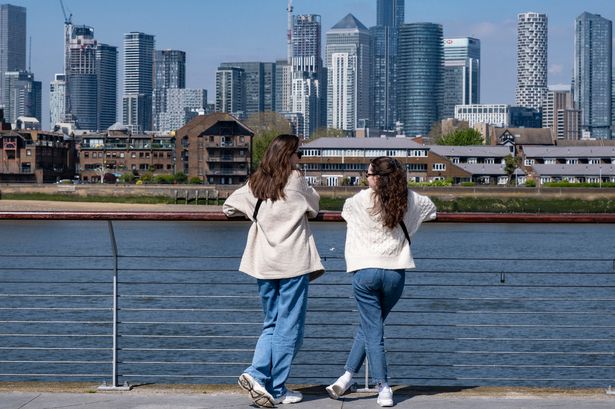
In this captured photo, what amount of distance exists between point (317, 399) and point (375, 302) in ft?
2.70

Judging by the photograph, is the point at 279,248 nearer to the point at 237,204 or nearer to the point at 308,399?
the point at 237,204

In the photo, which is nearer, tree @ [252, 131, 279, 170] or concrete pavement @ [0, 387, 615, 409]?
concrete pavement @ [0, 387, 615, 409]

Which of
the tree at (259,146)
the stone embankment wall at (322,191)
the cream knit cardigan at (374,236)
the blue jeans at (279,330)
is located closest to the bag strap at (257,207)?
the blue jeans at (279,330)

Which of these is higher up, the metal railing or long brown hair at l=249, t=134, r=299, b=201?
A: long brown hair at l=249, t=134, r=299, b=201

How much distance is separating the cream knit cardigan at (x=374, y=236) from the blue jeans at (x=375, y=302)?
0.23ft


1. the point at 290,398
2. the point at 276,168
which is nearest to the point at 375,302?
the point at 290,398

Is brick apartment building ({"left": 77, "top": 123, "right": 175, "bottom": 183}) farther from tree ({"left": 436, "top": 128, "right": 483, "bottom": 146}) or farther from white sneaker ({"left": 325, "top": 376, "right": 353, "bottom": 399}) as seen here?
white sneaker ({"left": 325, "top": 376, "right": 353, "bottom": 399})

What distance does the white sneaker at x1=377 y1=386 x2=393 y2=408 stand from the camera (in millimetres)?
8625

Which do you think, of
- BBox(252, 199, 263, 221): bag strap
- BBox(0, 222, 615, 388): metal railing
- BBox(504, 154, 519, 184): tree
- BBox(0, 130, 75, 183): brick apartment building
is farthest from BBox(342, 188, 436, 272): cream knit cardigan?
BBox(0, 130, 75, 183): brick apartment building

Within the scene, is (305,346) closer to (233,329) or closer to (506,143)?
(233,329)

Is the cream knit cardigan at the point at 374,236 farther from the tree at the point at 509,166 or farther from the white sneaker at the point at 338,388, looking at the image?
the tree at the point at 509,166

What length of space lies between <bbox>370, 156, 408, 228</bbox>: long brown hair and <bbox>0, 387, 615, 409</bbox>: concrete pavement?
1285 mm

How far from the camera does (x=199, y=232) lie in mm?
72188

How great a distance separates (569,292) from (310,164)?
8863 cm
